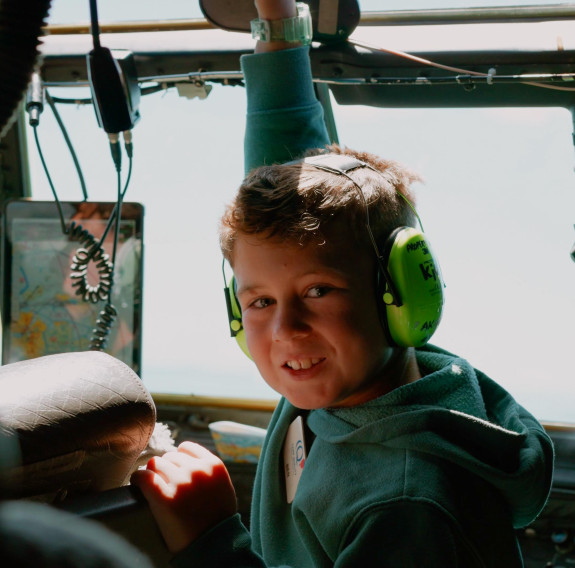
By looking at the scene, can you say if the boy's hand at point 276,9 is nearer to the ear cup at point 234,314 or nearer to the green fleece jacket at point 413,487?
the ear cup at point 234,314

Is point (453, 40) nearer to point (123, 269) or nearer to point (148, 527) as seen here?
point (123, 269)

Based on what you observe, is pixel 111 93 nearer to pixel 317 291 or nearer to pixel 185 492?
pixel 317 291

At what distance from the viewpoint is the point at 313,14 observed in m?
1.53

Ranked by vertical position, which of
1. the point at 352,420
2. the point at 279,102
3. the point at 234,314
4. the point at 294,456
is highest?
the point at 279,102

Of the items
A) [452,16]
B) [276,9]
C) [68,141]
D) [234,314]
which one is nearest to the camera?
[234,314]

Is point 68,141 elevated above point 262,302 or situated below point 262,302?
above

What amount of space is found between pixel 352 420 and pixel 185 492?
1.22 feet

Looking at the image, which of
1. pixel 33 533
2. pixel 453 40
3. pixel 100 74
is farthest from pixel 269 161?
pixel 33 533

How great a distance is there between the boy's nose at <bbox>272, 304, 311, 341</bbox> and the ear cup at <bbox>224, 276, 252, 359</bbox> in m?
0.18

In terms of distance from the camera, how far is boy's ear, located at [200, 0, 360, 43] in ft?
4.96

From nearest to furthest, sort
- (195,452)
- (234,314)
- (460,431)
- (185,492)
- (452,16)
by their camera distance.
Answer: (185,492) < (195,452) < (460,431) < (234,314) < (452,16)

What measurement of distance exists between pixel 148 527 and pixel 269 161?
886mm

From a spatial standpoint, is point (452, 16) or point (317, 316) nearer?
point (317, 316)

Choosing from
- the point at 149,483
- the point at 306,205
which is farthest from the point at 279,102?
the point at 149,483
